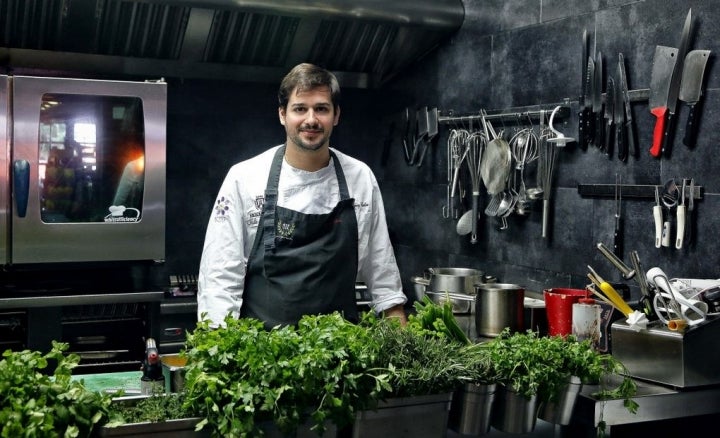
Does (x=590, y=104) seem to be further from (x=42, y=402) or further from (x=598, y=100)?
(x=42, y=402)

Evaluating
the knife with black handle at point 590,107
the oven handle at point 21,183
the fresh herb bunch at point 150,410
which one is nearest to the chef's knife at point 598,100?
the knife with black handle at point 590,107

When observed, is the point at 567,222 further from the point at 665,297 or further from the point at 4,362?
the point at 4,362

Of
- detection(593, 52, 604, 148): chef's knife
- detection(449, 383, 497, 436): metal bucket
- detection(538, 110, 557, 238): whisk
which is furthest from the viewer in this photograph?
detection(538, 110, 557, 238): whisk

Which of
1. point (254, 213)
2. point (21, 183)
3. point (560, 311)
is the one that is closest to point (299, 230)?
point (254, 213)

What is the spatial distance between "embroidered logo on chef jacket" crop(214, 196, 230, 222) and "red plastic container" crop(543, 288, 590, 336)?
3.91 feet

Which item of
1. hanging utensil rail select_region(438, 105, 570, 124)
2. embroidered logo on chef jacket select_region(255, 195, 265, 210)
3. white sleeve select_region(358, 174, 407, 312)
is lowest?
white sleeve select_region(358, 174, 407, 312)

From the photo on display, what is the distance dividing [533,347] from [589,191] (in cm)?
149

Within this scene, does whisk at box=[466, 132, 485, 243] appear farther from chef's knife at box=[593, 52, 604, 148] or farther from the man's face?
the man's face

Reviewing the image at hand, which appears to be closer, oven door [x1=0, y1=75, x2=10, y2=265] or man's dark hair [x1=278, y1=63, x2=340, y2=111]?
man's dark hair [x1=278, y1=63, x2=340, y2=111]

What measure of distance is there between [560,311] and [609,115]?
0.86 meters

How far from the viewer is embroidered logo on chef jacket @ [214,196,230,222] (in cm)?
281

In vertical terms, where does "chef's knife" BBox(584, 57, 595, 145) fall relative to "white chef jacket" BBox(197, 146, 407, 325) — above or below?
above

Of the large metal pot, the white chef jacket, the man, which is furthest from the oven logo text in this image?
the large metal pot

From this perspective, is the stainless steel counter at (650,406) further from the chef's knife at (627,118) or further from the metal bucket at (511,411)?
the chef's knife at (627,118)
